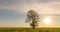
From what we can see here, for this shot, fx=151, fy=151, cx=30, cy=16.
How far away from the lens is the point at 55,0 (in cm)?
250

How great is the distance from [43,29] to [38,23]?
13 centimetres

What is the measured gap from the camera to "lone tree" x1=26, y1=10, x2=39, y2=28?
2467 mm

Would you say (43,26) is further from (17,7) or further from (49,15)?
(17,7)

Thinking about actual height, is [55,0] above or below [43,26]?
above

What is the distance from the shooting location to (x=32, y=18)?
2479 millimetres

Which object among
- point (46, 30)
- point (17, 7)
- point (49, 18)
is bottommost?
point (46, 30)

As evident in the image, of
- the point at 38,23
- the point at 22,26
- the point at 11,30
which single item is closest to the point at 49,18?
the point at 38,23

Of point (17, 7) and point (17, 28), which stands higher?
point (17, 7)

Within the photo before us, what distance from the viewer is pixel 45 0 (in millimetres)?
2496

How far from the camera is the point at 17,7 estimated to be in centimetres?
250

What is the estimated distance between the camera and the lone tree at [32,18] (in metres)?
2.47

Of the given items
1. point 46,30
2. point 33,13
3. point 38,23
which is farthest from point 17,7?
point 46,30

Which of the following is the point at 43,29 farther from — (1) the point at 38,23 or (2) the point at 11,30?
(2) the point at 11,30

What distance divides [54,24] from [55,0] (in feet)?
1.30
